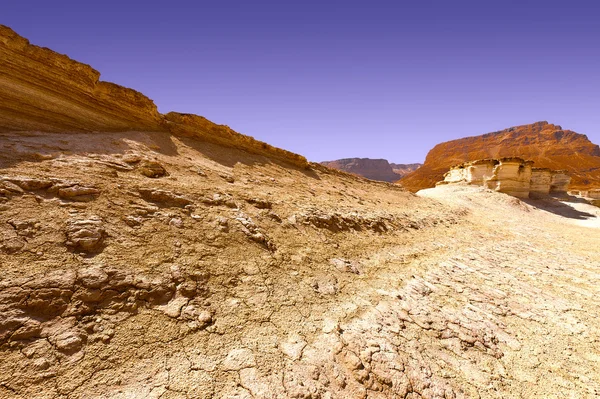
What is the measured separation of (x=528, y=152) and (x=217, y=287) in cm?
10221

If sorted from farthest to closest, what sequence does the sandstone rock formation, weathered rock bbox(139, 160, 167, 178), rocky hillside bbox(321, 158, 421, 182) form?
rocky hillside bbox(321, 158, 421, 182), the sandstone rock formation, weathered rock bbox(139, 160, 167, 178)

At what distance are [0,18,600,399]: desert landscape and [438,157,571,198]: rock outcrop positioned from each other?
20.3m

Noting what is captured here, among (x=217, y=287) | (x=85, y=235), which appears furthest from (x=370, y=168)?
(x=85, y=235)

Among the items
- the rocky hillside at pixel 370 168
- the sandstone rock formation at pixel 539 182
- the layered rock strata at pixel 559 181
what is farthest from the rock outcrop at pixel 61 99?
→ the rocky hillside at pixel 370 168

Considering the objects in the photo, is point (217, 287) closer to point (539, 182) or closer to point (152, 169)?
point (152, 169)

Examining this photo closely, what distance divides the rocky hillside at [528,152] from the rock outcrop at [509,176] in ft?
68.8

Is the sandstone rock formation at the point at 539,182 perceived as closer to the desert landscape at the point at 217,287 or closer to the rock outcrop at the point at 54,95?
the desert landscape at the point at 217,287

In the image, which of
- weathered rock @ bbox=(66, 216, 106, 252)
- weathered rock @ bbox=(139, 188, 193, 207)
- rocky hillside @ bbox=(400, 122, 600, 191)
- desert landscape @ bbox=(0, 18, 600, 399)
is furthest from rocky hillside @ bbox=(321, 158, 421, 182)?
weathered rock @ bbox=(66, 216, 106, 252)

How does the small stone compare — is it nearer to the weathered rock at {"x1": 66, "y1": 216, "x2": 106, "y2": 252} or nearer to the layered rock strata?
the weathered rock at {"x1": 66, "y1": 216, "x2": 106, "y2": 252}

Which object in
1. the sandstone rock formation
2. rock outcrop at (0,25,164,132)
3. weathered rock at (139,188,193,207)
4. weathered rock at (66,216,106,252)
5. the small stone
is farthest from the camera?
the sandstone rock formation

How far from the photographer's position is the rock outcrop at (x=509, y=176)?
2448 cm

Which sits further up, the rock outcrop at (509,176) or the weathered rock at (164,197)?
the rock outcrop at (509,176)

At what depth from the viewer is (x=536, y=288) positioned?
5402 mm

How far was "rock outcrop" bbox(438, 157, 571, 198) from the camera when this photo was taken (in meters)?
24.5
